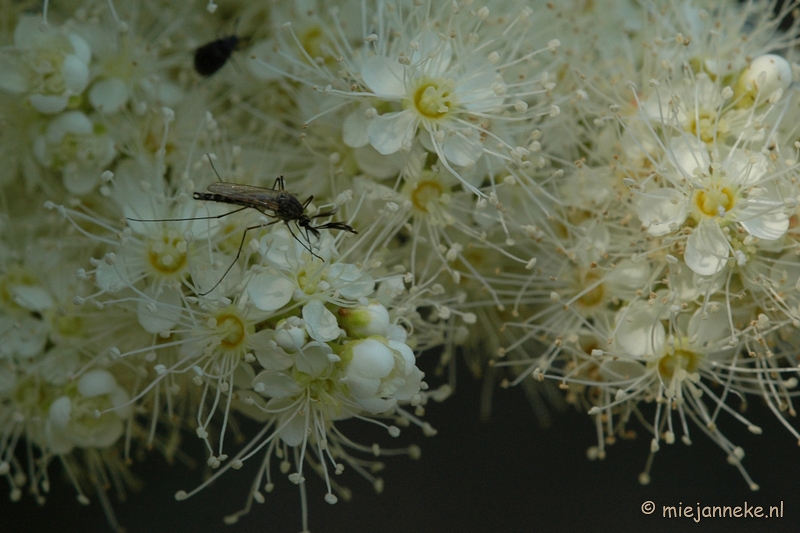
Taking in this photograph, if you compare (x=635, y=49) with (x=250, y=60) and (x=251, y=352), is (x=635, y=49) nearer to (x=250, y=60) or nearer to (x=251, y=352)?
(x=250, y=60)

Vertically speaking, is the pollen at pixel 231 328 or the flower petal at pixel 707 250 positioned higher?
the flower petal at pixel 707 250

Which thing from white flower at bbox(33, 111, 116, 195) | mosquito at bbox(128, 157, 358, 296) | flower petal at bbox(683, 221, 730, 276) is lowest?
mosquito at bbox(128, 157, 358, 296)

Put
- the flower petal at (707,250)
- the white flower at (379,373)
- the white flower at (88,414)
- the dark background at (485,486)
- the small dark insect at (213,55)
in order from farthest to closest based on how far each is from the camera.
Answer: the dark background at (485,486), the small dark insect at (213,55), the white flower at (88,414), the flower petal at (707,250), the white flower at (379,373)

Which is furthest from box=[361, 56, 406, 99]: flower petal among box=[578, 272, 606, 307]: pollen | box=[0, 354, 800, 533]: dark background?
box=[0, 354, 800, 533]: dark background

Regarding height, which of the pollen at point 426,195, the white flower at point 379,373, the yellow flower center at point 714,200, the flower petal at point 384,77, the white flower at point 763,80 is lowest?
the white flower at point 379,373

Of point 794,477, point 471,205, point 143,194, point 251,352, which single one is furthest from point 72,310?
point 794,477

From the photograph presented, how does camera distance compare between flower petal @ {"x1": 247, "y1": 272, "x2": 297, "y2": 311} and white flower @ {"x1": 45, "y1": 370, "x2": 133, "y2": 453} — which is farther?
white flower @ {"x1": 45, "y1": 370, "x2": 133, "y2": 453}

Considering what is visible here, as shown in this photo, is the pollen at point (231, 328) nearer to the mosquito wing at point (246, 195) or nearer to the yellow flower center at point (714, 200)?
the mosquito wing at point (246, 195)

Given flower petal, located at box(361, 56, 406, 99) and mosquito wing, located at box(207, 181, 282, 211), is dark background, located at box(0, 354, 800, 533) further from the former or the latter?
flower petal, located at box(361, 56, 406, 99)

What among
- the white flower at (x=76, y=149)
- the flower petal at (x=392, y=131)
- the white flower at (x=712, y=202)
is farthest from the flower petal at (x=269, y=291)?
the white flower at (x=712, y=202)
